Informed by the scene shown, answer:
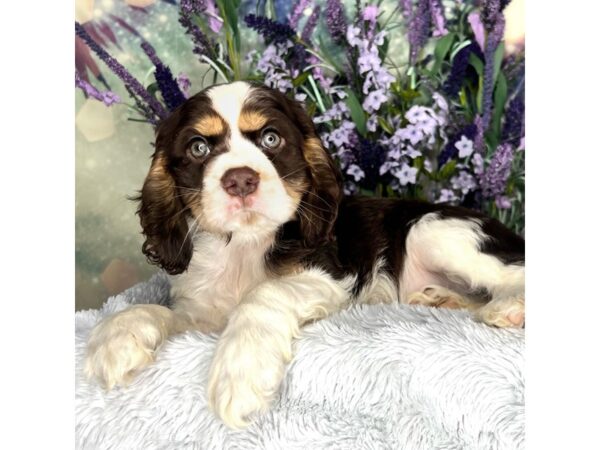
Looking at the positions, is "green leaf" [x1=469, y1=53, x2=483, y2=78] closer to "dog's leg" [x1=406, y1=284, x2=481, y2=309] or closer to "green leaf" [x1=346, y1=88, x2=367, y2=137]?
"green leaf" [x1=346, y1=88, x2=367, y2=137]

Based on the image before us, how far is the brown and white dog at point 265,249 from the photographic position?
2.00 m

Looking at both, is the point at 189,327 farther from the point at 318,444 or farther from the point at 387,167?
the point at 387,167

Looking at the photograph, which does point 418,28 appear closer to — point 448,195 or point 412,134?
point 412,134

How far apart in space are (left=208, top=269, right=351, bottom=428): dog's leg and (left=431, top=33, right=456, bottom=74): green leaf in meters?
1.50

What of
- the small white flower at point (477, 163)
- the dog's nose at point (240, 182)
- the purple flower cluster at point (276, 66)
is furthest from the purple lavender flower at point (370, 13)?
the dog's nose at point (240, 182)

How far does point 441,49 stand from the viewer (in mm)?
3213

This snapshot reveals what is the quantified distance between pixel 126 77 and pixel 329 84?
2.98ft

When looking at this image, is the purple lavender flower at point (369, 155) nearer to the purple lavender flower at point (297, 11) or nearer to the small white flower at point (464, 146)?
the small white flower at point (464, 146)

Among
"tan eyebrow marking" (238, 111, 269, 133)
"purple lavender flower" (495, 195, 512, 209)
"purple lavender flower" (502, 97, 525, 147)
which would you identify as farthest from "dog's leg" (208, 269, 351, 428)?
"purple lavender flower" (502, 97, 525, 147)

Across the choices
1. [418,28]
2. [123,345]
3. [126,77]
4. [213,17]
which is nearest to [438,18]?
[418,28]

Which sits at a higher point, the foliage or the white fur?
the foliage

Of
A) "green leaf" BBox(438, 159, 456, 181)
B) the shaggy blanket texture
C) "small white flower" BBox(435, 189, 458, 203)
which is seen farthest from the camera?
"small white flower" BBox(435, 189, 458, 203)

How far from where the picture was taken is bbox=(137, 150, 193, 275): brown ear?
2.40m
